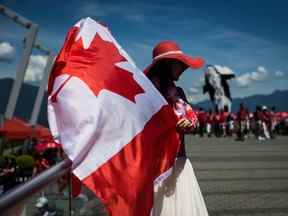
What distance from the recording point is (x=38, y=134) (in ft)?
51.8

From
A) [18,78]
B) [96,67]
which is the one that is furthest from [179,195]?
[18,78]

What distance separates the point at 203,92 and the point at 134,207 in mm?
44554

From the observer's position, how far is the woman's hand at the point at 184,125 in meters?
3.18

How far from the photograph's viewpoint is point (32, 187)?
187cm

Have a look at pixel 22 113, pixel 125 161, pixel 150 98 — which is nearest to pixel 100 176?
pixel 125 161

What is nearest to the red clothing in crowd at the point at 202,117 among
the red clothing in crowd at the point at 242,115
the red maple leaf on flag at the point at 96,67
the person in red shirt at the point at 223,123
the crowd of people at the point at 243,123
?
the crowd of people at the point at 243,123

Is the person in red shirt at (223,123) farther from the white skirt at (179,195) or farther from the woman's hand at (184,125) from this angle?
the woman's hand at (184,125)

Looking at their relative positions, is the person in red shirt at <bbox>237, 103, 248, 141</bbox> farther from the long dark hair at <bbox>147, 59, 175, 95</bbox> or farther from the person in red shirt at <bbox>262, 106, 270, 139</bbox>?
the long dark hair at <bbox>147, 59, 175, 95</bbox>

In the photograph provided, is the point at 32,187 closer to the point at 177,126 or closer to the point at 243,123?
the point at 177,126

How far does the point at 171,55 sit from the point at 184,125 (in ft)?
1.50

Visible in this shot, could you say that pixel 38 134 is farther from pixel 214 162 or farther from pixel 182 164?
pixel 182 164

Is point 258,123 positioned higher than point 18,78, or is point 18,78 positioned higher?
point 18,78

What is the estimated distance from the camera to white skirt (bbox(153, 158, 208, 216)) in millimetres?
3223

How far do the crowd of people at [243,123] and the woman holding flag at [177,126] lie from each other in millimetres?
22481
